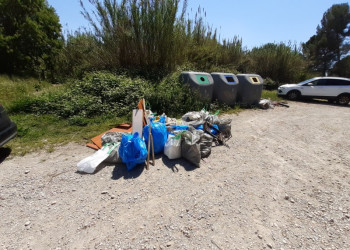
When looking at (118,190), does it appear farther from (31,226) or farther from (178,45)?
(178,45)

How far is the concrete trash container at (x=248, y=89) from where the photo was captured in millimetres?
6910

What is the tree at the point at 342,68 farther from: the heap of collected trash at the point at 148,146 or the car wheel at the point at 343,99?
the heap of collected trash at the point at 148,146

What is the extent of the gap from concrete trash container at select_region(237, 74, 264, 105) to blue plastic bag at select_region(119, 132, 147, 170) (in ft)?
17.8

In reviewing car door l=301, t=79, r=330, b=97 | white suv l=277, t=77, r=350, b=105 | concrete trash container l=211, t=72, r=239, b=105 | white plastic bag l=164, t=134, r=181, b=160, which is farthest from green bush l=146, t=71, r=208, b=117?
car door l=301, t=79, r=330, b=97

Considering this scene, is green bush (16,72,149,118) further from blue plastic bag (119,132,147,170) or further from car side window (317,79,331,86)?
car side window (317,79,331,86)

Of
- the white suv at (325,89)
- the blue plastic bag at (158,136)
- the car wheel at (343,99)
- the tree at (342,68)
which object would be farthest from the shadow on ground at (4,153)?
the tree at (342,68)

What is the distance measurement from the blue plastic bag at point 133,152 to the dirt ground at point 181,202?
15 cm

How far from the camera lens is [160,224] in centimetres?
187

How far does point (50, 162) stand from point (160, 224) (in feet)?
7.36

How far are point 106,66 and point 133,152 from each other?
18.9 ft

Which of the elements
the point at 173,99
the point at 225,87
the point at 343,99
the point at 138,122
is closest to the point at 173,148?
the point at 138,122

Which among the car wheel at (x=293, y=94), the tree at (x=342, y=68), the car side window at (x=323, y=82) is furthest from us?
the tree at (x=342, y=68)

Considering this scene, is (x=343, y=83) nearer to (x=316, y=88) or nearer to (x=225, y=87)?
(x=316, y=88)

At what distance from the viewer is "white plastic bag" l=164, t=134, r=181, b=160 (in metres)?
3.05
